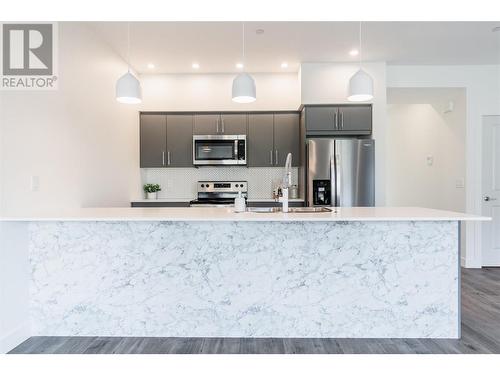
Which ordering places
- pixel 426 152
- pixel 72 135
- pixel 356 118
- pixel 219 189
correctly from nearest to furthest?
1. pixel 72 135
2. pixel 356 118
3. pixel 219 189
4. pixel 426 152

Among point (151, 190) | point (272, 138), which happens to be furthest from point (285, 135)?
point (151, 190)

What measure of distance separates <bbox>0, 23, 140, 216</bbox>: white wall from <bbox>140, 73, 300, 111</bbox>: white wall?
58 cm

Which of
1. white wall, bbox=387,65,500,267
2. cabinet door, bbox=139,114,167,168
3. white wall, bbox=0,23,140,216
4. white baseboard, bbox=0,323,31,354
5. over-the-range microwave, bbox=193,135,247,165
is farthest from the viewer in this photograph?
cabinet door, bbox=139,114,167,168

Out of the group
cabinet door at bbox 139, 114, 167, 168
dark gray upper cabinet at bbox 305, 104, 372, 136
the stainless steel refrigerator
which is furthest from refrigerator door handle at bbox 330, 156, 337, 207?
cabinet door at bbox 139, 114, 167, 168

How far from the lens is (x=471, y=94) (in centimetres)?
440

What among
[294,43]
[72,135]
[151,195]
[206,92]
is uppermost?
[294,43]

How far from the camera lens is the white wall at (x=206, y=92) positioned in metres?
4.76

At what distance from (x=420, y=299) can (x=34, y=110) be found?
10.4 ft

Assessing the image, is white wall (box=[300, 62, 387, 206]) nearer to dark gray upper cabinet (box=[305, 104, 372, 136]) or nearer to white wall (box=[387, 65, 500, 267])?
dark gray upper cabinet (box=[305, 104, 372, 136])

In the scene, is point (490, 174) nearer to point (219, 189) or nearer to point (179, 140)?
point (219, 189)

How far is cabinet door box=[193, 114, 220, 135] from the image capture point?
15.3ft

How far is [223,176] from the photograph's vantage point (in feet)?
16.1

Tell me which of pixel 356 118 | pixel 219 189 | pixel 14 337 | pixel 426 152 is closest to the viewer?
pixel 14 337

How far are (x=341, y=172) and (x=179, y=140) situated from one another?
2236 mm
